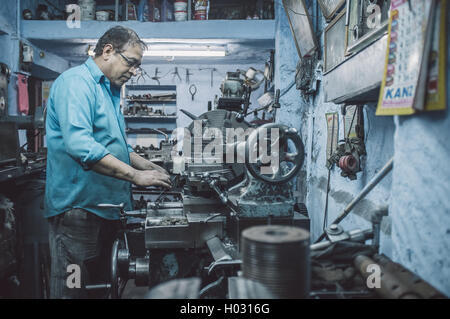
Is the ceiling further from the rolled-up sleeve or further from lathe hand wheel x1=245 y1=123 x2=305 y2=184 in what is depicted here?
lathe hand wheel x1=245 y1=123 x2=305 y2=184

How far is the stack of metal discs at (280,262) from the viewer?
34.3 inches

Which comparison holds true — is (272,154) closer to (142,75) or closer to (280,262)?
(280,262)

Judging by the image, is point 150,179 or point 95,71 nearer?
point 150,179

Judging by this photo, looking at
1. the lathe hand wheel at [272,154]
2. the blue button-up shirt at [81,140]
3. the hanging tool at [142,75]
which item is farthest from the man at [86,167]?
the hanging tool at [142,75]

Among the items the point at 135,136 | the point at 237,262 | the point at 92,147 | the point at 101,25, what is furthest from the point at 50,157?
the point at 135,136

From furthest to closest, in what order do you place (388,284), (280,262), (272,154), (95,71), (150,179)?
1. (95,71)
2. (150,179)
3. (272,154)
4. (388,284)
5. (280,262)

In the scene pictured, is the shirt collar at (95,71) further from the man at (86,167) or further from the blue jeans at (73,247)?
the blue jeans at (73,247)

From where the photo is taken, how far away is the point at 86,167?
1.75m

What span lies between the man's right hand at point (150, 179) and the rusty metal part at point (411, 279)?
1.05 metres

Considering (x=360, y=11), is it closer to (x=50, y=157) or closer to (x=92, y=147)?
(x=92, y=147)

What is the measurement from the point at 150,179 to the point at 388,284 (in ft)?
3.82

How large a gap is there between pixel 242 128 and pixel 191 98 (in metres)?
4.23

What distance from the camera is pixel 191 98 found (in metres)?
7.42

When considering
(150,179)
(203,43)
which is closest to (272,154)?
(150,179)
